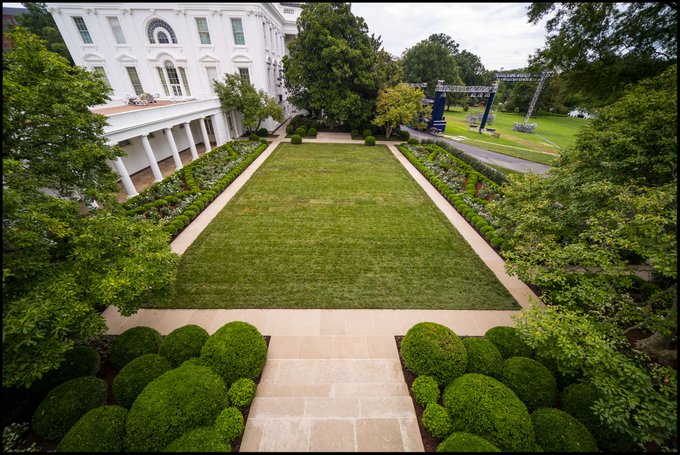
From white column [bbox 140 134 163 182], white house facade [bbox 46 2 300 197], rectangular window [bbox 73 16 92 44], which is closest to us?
white column [bbox 140 134 163 182]

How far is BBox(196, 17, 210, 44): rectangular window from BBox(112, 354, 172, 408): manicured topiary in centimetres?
2803

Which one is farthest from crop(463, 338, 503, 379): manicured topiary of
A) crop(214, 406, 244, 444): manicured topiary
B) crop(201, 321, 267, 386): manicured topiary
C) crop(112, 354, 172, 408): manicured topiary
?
crop(112, 354, 172, 408): manicured topiary

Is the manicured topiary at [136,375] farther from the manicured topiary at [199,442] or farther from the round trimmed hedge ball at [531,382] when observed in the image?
the round trimmed hedge ball at [531,382]

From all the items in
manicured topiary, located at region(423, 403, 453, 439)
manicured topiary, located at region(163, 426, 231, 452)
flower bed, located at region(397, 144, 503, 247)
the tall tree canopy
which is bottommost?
flower bed, located at region(397, 144, 503, 247)

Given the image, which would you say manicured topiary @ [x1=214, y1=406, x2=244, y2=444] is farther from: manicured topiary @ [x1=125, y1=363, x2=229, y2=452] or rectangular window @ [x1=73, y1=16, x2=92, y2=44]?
rectangular window @ [x1=73, y1=16, x2=92, y2=44]

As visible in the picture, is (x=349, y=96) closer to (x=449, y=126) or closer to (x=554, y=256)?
(x=449, y=126)

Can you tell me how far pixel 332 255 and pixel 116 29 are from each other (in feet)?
91.9

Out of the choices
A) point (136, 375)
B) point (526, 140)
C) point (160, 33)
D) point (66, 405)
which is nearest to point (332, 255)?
point (136, 375)

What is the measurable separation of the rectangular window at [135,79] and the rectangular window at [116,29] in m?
2.01

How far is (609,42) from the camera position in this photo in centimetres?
1009

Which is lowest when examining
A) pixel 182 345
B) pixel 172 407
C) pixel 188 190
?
pixel 188 190

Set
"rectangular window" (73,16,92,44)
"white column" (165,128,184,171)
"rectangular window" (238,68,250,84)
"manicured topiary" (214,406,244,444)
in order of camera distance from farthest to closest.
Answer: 1. "rectangular window" (238,68,250,84)
2. "rectangular window" (73,16,92,44)
3. "white column" (165,128,184,171)
4. "manicured topiary" (214,406,244,444)

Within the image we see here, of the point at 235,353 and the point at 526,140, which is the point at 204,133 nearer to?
the point at 235,353

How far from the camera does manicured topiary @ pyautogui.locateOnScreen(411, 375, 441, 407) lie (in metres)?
7.08
